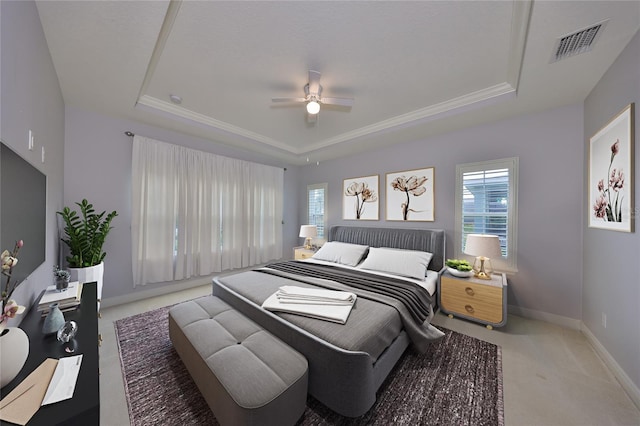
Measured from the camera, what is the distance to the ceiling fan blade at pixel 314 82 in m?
2.08

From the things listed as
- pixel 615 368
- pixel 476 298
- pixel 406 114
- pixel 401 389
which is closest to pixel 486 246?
pixel 476 298

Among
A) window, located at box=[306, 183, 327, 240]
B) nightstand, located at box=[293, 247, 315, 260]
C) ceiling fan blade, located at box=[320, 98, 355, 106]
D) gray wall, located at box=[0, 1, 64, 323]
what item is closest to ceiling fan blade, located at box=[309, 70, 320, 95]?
ceiling fan blade, located at box=[320, 98, 355, 106]

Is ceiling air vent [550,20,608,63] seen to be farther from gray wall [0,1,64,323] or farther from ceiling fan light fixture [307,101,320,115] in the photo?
gray wall [0,1,64,323]

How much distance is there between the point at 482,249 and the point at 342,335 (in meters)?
2.11

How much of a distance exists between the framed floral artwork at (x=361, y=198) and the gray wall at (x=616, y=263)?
2.53m

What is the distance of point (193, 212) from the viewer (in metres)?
3.65

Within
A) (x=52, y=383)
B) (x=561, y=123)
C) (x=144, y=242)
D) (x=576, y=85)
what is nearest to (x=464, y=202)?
(x=561, y=123)

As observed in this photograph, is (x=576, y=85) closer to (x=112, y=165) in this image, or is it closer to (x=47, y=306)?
(x=47, y=306)

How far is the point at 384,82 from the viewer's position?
2.40 m

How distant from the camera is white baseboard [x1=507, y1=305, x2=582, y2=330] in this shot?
2484 mm

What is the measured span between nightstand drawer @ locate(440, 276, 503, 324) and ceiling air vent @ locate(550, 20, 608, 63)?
2.17m

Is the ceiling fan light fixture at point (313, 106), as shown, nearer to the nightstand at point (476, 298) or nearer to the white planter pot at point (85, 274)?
the nightstand at point (476, 298)

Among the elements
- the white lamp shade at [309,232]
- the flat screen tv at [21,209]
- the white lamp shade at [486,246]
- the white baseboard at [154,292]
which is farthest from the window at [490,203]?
the white baseboard at [154,292]

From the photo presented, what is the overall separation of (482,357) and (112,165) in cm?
479
